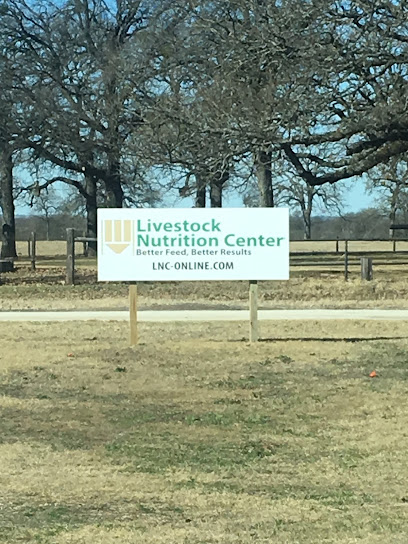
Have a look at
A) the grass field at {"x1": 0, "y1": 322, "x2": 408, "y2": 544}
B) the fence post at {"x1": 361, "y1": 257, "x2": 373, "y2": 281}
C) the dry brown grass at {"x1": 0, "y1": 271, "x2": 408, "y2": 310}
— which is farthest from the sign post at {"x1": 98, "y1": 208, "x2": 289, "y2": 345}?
the fence post at {"x1": 361, "y1": 257, "x2": 373, "y2": 281}

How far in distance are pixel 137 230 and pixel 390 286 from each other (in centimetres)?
1170

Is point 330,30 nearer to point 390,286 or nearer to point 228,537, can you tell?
point 390,286

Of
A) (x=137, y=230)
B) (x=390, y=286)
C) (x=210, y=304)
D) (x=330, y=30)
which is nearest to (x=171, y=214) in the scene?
(x=137, y=230)

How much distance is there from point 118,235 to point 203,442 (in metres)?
Result: 6.61

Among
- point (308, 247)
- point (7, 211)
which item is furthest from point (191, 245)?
point (308, 247)

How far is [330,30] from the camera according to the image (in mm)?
22312

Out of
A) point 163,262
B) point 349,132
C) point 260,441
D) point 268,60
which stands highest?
point 268,60

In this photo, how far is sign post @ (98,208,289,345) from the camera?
571 inches

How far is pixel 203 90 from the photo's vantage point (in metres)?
26.4

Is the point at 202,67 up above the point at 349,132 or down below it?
above

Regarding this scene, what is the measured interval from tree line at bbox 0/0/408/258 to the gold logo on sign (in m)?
9.21

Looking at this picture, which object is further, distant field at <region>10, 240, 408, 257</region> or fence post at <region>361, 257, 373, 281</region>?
distant field at <region>10, 240, 408, 257</region>

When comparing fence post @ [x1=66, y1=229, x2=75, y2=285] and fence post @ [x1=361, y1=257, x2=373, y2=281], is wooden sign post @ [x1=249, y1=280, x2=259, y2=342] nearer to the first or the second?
fence post @ [x1=361, y1=257, x2=373, y2=281]

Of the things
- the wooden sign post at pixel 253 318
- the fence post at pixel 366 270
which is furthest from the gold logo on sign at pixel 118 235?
the fence post at pixel 366 270
